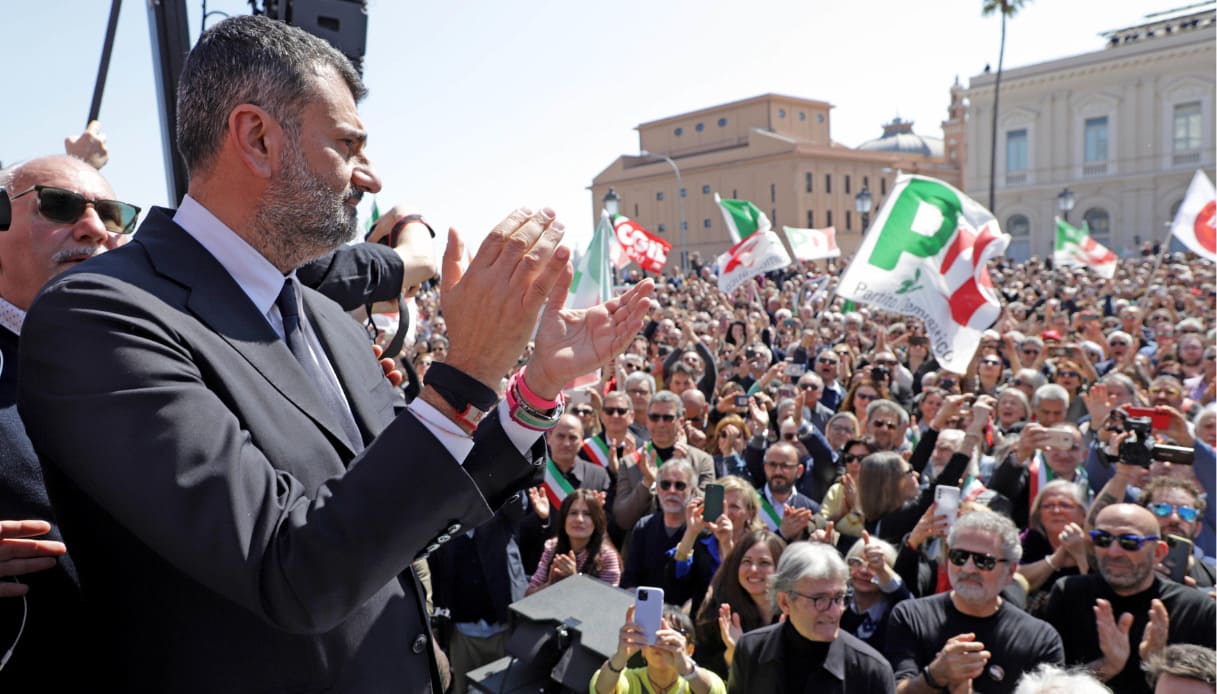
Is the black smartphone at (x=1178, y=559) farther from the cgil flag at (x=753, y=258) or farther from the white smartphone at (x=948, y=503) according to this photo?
the cgil flag at (x=753, y=258)

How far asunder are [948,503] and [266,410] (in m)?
4.45

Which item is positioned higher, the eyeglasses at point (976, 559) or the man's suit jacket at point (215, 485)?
the man's suit jacket at point (215, 485)

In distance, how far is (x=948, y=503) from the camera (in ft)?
16.5

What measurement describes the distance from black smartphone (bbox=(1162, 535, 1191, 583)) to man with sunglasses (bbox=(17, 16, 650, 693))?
13.8 ft

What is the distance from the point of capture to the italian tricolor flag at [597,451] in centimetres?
733

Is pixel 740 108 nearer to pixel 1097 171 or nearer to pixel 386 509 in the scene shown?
pixel 1097 171

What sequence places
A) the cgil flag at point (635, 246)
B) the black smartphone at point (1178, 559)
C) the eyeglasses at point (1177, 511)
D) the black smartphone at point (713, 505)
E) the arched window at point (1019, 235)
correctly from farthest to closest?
the arched window at point (1019, 235)
the cgil flag at point (635, 246)
the black smartphone at point (713, 505)
the eyeglasses at point (1177, 511)
the black smartphone at point (1178, 559)

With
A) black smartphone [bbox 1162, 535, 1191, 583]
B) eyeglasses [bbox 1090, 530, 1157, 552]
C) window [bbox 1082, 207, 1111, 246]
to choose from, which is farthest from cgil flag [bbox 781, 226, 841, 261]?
window [bbox 1082, 207, 1111, 246]

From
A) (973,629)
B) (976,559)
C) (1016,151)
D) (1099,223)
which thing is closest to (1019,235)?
(1099,223)

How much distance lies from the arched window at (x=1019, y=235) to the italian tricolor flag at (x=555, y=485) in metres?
53.7

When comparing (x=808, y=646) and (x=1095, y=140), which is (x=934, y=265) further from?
(x=1095, y=140)

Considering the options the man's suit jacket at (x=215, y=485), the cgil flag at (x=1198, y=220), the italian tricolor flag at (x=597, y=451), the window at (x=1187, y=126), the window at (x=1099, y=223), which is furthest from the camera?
the window at (x=1099, y=223)

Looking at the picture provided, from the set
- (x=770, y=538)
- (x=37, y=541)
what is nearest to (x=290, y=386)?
(x=37, y=541)

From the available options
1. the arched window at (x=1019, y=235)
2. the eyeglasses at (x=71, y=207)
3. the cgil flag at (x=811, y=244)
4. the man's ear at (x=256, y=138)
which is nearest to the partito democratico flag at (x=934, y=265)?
the eyeglasses at (x=71, y=207)
